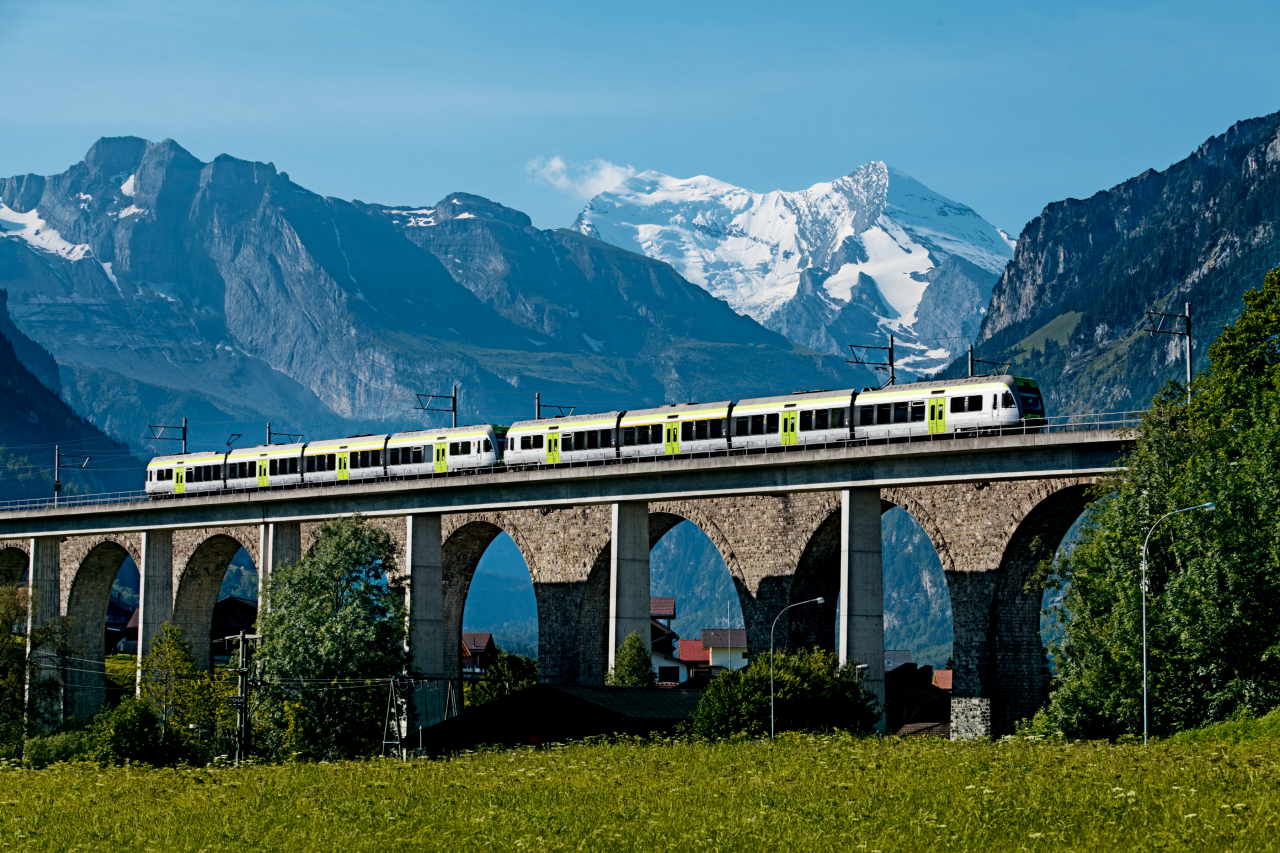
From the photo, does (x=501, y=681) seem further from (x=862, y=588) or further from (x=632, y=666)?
(x=862, y=588)

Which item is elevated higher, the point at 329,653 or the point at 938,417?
the point at 938,417

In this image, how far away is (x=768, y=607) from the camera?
7262cm

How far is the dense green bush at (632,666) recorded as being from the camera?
6769 centimetres

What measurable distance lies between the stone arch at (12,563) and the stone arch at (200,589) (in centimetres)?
1616

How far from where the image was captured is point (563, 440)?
77500mm

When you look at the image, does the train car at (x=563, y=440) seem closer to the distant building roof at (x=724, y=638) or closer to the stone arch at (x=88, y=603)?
the stone arch at (x=88, y=603)

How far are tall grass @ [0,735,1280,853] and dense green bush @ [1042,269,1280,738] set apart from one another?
1318 centimetres

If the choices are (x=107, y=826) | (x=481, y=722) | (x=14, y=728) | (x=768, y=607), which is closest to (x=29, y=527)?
(x=14, y=728)

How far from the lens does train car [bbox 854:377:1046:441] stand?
2457 inches

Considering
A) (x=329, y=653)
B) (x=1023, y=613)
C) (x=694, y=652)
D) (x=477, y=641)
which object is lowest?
(x=694, y=652)

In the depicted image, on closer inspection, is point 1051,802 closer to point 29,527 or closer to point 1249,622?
point 1249,622

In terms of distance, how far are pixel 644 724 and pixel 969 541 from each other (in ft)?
61.0

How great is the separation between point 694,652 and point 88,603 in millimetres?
69809

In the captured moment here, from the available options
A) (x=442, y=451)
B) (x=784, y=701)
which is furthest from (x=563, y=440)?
(x=784, y=701)
